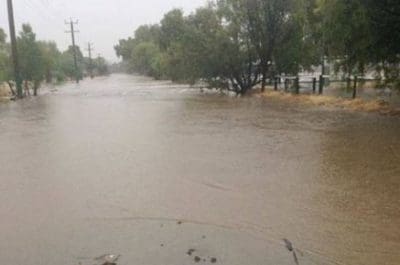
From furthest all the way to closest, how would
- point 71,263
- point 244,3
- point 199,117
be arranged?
point 244,3 < point 199,117 < point 71,263

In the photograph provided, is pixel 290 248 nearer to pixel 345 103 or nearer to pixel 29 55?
pixel 345 103

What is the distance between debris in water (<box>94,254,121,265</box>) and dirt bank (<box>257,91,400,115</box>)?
12953mm

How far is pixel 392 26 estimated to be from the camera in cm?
1445

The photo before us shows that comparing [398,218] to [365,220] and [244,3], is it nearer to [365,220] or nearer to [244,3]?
[365,220]

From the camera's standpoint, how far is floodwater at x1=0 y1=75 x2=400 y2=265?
4.95 m

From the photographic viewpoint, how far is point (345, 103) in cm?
1897

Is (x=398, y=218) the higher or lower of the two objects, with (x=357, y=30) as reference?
lower

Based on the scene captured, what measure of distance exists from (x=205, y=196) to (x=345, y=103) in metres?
13.5

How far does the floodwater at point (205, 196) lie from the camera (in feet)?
16.2

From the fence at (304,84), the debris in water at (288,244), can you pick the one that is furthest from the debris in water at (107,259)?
the fence at (304,84)

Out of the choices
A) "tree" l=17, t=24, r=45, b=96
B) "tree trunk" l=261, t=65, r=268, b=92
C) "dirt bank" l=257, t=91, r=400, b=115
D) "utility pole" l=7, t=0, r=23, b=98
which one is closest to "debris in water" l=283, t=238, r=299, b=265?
"dirt bank" l=257, t=91, r=400, b=115

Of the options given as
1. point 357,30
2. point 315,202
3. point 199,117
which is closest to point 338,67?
point 357,30

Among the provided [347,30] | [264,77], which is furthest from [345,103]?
[264,77]

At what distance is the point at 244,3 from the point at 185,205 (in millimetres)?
24205
